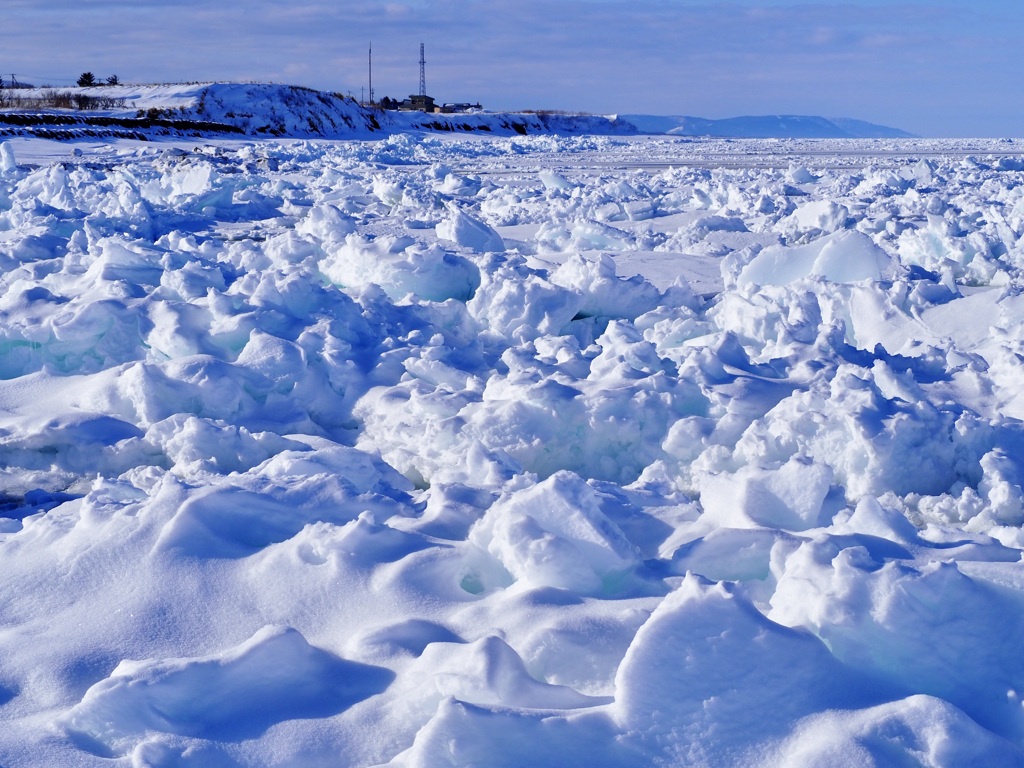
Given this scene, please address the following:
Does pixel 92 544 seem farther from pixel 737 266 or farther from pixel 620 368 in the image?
pixel 737 266

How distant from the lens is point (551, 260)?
845 centimetres

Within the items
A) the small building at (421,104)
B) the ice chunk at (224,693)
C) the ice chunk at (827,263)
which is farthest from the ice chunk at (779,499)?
the small building at (421,104)

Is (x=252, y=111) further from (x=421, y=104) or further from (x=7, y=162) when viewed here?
(x=7, y=162)

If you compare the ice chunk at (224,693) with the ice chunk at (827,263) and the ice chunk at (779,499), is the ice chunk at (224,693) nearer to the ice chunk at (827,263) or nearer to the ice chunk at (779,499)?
the ice chunk at (779,499)

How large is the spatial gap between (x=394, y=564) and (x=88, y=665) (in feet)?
2.63

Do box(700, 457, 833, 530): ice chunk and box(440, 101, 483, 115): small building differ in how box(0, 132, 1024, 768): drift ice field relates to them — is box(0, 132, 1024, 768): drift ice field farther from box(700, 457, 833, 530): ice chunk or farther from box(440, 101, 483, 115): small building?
box(440, 101, 483, 115): small building

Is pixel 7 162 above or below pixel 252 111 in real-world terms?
below

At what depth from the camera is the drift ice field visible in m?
2.11

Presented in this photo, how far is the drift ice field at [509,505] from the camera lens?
211 centimetres

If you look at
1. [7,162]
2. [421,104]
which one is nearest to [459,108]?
[421,104]

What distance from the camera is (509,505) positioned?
9.42 feet

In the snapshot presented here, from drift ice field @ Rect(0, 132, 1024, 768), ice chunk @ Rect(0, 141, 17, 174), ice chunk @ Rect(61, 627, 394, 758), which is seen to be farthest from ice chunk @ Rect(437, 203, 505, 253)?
ice chunk @ Rect(0, 141, 17, 174)

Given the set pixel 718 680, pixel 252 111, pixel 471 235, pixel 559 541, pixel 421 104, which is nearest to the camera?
pixel 718 680

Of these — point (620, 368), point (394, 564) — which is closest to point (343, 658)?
point (394, 564)
